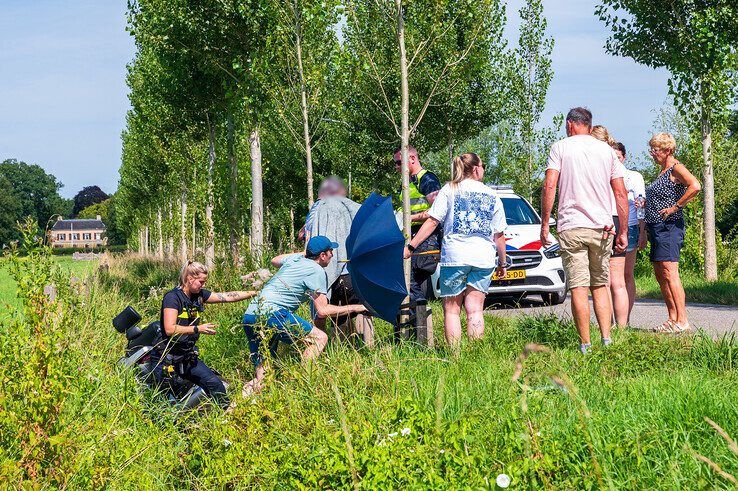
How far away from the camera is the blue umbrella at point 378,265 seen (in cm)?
727

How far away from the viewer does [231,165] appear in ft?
60.7

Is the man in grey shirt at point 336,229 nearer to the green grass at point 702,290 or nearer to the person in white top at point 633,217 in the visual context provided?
the person in white top at point 633,217

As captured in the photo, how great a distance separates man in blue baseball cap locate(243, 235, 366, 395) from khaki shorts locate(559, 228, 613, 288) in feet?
6.11

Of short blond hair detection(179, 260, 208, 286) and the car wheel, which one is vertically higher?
short blond hair detection(179, 260, 208, 286)

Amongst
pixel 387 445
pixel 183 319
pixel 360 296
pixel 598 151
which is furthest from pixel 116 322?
pixel 598 151

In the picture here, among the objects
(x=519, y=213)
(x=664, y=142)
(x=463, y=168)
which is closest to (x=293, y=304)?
(x=463, y=168)

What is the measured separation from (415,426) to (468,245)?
A: 3111 millimetres

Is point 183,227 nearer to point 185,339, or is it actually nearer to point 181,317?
point 181,317

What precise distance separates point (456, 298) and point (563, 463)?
11.5 feet

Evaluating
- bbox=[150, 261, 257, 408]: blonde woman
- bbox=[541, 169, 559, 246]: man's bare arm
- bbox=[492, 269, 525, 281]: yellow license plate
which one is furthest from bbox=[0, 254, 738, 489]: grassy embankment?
bbox=[492, 269, 525, 281]: yellow license plate

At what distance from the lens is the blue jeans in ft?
21.5

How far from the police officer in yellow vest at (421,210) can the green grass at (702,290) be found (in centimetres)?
640

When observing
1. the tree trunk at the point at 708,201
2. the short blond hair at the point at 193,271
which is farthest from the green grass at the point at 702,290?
the short blond hair at the point at 193,271

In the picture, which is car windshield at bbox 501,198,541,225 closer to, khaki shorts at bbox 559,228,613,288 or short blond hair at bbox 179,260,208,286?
khaki shorts at bbox 559,228,613,288
